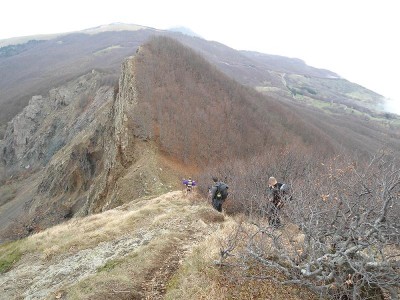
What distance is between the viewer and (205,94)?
65.5 meters

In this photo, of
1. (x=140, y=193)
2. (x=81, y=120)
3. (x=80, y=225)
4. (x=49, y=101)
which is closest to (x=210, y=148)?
(x=140, y=193)

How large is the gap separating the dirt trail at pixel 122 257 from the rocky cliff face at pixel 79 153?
781 inches

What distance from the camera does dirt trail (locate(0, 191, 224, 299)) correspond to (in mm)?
9883

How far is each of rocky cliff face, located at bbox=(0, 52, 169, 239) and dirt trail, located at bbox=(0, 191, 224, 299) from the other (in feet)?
65.1

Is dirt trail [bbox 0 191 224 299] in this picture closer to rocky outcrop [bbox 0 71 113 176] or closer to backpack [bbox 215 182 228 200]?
backpack [bbox 215 182 228 200]

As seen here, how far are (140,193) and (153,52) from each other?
43104 mm

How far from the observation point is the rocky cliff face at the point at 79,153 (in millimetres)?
42719

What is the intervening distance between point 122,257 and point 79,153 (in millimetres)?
Result: 58315

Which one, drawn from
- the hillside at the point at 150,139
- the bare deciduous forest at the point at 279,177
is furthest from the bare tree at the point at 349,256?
the hillside at the point at 150,139

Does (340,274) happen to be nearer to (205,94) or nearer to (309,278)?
(309,278)

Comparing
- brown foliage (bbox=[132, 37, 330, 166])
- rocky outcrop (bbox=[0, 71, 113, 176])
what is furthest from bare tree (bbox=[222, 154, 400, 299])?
rocky outcrop (bbox=[0, 71, 113, 176])

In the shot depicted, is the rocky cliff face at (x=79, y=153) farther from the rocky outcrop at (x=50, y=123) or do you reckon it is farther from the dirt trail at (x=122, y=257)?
the dirt trail at (x=122, y=257)

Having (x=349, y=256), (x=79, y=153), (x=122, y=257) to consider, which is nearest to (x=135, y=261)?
(x=122, y=257)

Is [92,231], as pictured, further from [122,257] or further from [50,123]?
[50,123]
